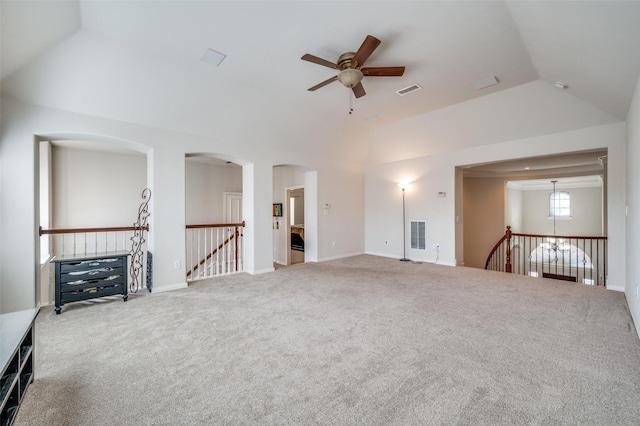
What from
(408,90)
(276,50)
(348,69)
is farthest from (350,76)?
(408,90)

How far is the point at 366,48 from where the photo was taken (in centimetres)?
276

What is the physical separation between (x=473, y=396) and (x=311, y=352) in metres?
1.28

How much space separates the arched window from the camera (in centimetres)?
1108

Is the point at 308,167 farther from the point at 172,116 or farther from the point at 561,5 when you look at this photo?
the point at 561,5

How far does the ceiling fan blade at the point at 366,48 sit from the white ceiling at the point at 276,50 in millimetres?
288

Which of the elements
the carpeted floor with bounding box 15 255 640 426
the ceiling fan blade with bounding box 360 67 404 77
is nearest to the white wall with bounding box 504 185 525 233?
the carpeted floor with bounding box 15 255 640 426

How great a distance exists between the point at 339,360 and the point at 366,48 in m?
3.04

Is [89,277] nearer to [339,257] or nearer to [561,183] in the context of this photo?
[339,257]

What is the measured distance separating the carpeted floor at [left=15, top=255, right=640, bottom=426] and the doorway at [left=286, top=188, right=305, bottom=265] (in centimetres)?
370

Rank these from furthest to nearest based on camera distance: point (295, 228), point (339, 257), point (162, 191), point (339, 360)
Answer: point (295, 228) → point (339, 257) → point (162, 191) → point (339, 360)

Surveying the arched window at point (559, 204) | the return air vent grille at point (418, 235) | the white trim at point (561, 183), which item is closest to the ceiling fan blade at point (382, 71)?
the return air vent grille at point (418, 235)

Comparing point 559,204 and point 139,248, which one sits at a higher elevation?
point 559,204

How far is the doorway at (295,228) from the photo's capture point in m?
7.62

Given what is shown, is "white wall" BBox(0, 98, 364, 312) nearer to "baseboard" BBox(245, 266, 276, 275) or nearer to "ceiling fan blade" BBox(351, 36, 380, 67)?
"baseboard" BBox(245, 266, 276, 275)
